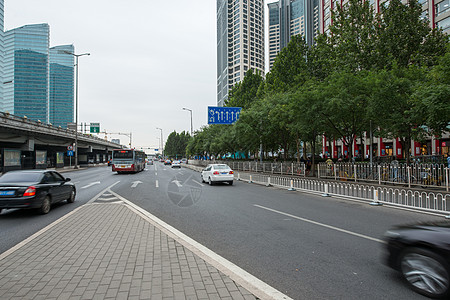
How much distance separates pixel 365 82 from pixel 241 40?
117 m

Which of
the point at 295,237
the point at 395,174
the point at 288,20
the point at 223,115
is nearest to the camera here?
the point at 295,237

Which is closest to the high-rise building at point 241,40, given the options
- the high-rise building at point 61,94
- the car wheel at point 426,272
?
the high-rise building at point 61,94

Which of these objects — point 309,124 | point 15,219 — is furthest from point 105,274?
point 309,124

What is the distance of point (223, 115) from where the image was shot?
93.1ft

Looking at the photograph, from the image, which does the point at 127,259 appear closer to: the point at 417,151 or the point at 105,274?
the point at 105,274

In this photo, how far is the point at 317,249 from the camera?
525 cm

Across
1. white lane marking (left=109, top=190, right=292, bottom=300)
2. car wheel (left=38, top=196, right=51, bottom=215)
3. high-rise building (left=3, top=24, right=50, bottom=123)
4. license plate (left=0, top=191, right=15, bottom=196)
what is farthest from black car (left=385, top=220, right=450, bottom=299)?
high-rise building (left=3, top=24, right=50, bottom=123)

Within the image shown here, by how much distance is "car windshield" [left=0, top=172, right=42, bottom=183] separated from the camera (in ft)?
28.1

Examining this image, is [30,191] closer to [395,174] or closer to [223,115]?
[395,174]

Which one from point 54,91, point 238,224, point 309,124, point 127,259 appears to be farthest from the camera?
point 54,91

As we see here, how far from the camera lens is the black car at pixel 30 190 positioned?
8047 millimetres

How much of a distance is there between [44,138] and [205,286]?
45.4 metres

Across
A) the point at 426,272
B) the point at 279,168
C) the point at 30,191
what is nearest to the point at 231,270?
the point at 426,272

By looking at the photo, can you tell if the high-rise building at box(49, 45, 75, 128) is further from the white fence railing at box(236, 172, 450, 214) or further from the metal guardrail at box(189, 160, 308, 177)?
the white fence railing at box(236, 172, 450, 214)
